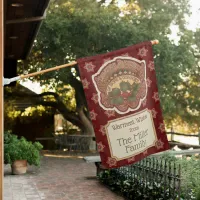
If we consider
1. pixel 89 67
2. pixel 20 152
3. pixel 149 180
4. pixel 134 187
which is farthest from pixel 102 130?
pixel 20 152

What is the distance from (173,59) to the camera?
1939 centimetres

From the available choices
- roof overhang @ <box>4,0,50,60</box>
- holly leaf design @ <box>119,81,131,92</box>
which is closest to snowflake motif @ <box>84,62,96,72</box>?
holly leaf design @ <box>119,81,131,92</box>

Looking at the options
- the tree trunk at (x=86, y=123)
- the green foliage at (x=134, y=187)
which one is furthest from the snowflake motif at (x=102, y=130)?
the tree trunk at (x=86, y=123)

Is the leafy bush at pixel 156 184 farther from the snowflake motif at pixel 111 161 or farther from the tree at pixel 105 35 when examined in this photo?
the tree at pixel 105 35

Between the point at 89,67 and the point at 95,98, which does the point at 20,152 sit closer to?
the point at 95,98

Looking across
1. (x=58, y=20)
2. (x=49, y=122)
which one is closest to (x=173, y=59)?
(x=58, y=20)

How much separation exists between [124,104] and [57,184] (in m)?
6.63

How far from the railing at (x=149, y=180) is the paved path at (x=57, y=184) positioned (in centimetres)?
34

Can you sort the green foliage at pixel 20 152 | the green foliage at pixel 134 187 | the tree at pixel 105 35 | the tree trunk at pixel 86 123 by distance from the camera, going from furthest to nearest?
the tree trunk at pixel 86 123 → the tree at pixel 105 35 → the green foliage at pixel 20 152 → the green foliage at pixel 134 187

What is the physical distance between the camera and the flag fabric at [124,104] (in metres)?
5.75

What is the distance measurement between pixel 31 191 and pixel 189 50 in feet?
39.1

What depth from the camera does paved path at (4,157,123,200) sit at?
33.4 ft

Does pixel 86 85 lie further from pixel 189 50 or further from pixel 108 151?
pixel 189 50

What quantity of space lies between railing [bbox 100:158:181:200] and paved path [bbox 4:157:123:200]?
344 mm
